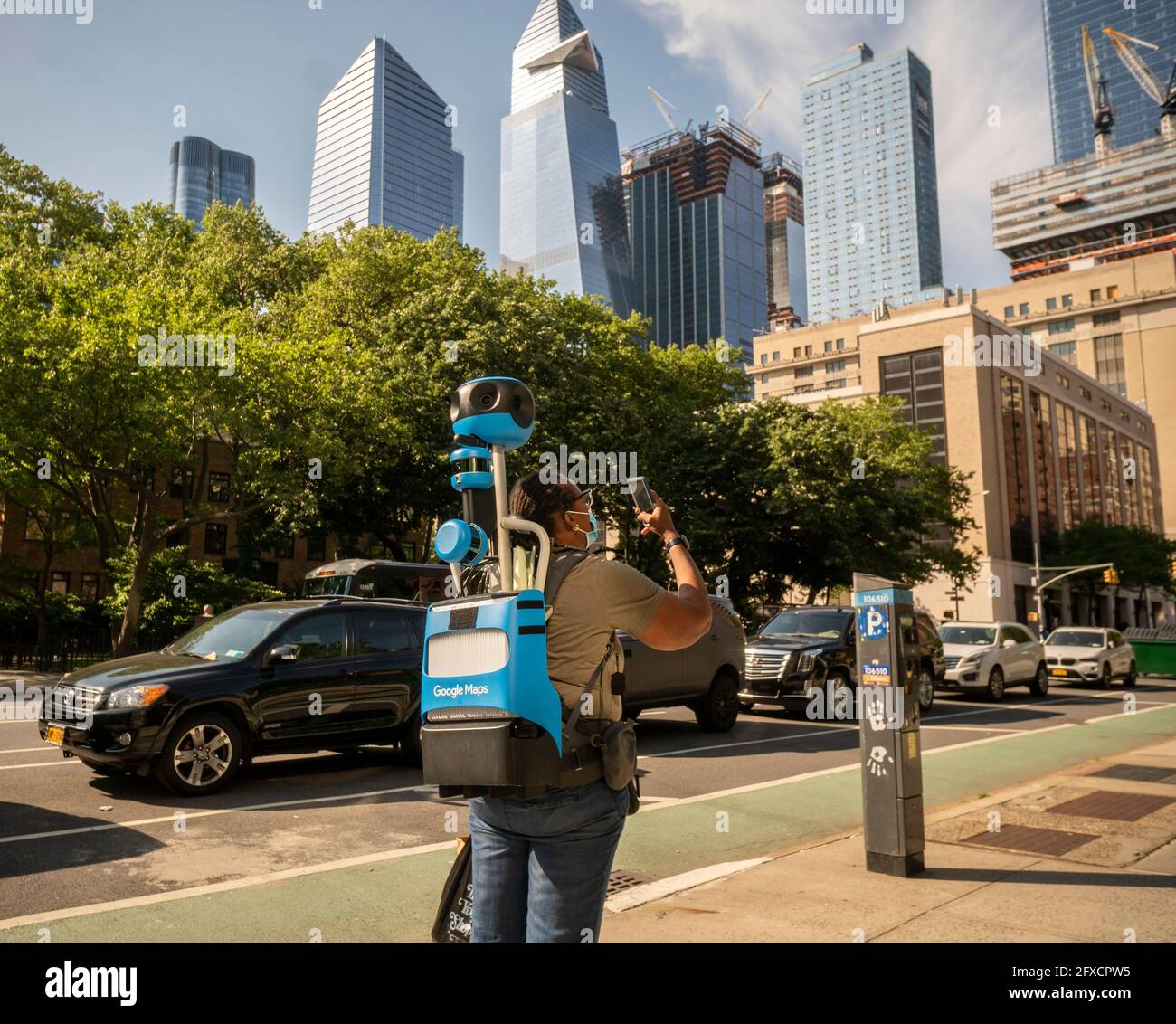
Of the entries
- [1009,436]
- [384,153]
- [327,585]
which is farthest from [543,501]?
[384,153]

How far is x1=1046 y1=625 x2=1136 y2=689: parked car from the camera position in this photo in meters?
25.8

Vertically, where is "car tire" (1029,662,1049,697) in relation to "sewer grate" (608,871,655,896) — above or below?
below

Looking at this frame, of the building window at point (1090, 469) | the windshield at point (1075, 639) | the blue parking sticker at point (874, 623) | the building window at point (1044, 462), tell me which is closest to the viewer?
the blue parking sticker at point (874, 623)

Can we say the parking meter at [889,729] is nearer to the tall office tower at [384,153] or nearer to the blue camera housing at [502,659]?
the blue camera housing at [502,659]

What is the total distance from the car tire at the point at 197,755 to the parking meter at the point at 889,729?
5.55m

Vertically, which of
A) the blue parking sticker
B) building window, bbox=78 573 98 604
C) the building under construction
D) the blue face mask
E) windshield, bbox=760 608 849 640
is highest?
the building under construction

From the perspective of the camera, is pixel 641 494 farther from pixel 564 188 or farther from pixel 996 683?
pixel 564 188

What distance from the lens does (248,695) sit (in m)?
8.62

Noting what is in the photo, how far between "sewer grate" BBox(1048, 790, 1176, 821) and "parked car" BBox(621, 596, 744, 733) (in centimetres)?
511

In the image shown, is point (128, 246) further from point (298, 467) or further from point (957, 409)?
point (957, 409)

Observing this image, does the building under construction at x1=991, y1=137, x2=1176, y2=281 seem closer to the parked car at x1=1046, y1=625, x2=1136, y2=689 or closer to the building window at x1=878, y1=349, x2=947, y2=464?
the building window at x1=878, y1=349, x2=947, y2=464

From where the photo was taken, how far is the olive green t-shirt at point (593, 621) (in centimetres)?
263

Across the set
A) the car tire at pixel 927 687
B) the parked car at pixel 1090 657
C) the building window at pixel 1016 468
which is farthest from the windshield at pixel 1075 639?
the building window at pixel 1016 468

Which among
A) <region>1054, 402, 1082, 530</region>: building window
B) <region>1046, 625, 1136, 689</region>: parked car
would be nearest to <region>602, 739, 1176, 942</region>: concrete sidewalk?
<region>1046, 625, 1136, 689</region>: parked car
